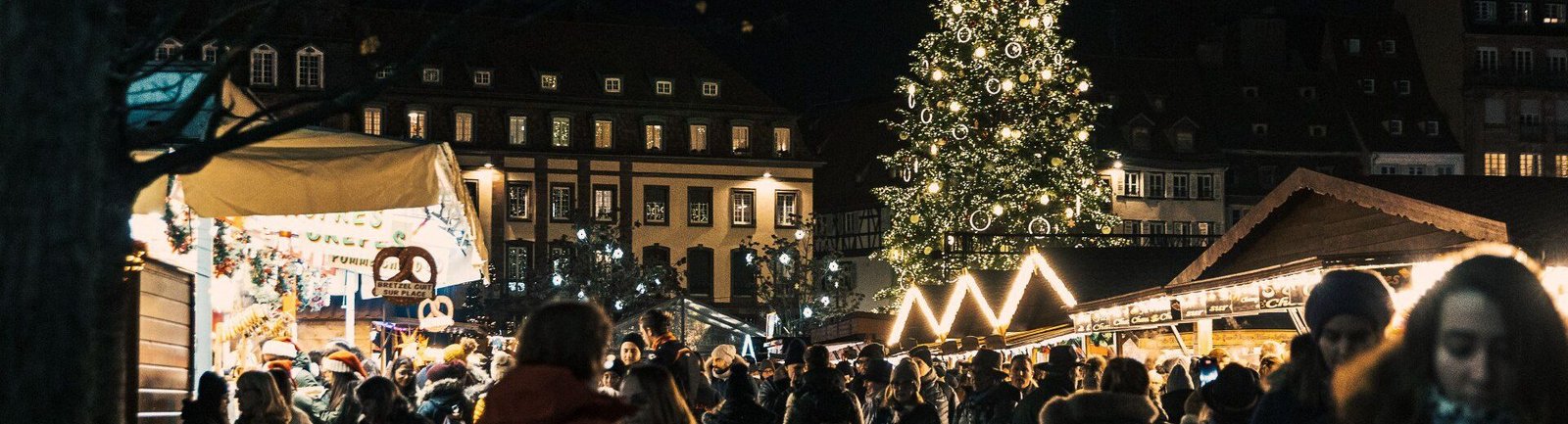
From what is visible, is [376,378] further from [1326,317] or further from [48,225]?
[1326,317]

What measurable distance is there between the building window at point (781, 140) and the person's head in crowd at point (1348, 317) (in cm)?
7496

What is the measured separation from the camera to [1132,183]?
79.6 m

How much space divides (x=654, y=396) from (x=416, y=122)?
6688 centimetres

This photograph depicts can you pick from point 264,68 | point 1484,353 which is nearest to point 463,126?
point 264,68

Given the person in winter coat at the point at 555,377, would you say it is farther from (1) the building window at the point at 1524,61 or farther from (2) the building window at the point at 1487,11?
(1) the building window at the point at 1524,61

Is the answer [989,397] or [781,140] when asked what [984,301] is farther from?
[781,140]

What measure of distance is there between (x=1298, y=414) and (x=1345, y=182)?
35.3 feet

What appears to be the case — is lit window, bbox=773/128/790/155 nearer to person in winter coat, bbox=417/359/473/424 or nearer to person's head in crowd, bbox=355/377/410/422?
person in winter coat, bbox=417/359/473/424

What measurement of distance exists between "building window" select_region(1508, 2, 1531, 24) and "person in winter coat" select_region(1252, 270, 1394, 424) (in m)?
82.4

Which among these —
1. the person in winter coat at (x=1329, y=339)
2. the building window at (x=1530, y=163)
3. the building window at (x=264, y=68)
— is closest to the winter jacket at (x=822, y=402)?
the person in winter coat at (x=1329, y=339)

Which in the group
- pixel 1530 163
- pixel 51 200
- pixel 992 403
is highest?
pixel 1530 163

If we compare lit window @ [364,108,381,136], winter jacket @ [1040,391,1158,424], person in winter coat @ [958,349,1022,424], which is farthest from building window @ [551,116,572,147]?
winter jacket @ [1040,391,1158,424]

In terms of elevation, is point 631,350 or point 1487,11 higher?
point 1487,11

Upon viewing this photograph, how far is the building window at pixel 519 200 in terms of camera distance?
75.8 meters
